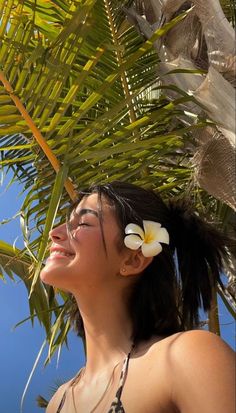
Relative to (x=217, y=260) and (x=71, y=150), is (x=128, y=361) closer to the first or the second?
(x=217, y=260)

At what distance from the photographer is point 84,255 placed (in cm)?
167

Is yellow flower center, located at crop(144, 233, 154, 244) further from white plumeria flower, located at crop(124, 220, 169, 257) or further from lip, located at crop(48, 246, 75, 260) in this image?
lip, located at crop(48, 246, 75, 260)

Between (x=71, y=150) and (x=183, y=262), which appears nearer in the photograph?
(x=183, y=262)

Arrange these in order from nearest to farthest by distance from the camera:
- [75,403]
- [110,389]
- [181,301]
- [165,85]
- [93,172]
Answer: [110,389] → [75,403] → [181,301] → [165,85] → [93,172]

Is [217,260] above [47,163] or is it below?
below

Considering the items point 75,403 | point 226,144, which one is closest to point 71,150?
point 226,144

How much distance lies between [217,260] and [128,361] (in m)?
0.41

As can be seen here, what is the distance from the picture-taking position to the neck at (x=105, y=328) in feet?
5.50

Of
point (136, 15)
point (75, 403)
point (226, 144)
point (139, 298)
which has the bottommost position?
point (75, 403)

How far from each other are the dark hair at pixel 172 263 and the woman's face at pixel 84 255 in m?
0.05

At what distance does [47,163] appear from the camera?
7.34 ft

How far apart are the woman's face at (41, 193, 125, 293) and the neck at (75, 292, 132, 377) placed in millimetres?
49

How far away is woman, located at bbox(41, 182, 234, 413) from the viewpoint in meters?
1.46

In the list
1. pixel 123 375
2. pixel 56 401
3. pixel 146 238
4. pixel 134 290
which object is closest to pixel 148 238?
pixel 146 238
